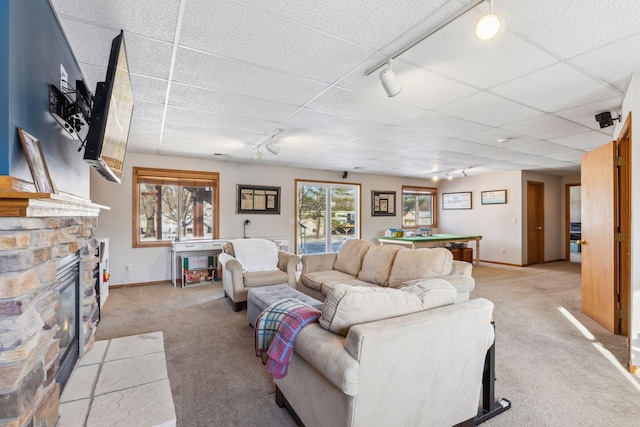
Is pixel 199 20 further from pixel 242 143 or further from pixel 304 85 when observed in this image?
pixel 242 143

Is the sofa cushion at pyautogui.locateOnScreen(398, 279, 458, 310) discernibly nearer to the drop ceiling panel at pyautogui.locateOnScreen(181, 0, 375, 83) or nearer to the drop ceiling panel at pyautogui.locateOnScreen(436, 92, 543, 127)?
the drop ceiling panel at pyautogui.locateOnScreen(181, 0, 375, 83)

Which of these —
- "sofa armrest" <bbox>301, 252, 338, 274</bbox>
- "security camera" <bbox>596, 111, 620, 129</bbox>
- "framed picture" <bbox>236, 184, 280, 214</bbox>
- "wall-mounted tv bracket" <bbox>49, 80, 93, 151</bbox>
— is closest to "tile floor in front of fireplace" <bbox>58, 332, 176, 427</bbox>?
"wall-mounted tv bracket" <bbox>49, 80, 93, 151</bbox>

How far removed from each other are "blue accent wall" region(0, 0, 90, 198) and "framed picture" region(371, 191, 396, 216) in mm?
6645

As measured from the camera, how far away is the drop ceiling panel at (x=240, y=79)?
86.4 inches

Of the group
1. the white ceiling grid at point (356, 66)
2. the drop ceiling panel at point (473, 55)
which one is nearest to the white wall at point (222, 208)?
the white ceiling grid at point (356, 66)

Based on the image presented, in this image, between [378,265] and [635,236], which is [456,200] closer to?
[378,265]

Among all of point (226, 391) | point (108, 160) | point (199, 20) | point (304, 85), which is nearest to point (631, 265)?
point (304, 85)

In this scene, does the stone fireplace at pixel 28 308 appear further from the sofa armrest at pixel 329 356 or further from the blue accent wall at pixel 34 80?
the sofa armrest at pixel 329 356

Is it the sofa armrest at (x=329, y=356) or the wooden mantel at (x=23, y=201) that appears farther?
the sofa armrest at (x=329, y=356)

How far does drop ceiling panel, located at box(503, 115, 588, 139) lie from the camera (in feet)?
11.6

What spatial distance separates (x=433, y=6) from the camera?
161cm

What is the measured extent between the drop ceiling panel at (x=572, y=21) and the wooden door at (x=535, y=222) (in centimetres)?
642

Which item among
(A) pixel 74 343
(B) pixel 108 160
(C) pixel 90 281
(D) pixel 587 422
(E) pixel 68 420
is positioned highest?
(B) pixel 108 160

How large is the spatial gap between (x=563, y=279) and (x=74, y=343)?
7.33 meters
